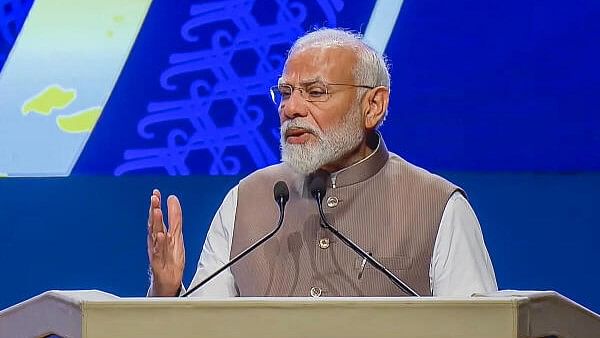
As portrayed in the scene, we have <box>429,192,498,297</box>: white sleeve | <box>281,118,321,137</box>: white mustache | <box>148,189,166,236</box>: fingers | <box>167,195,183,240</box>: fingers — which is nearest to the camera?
<box>148,189,166,236</box>: fingers

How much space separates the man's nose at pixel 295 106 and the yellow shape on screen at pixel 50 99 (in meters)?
0.86

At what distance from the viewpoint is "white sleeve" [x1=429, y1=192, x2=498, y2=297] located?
8.46 feet

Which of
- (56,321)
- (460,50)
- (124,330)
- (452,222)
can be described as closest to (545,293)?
(124,330)

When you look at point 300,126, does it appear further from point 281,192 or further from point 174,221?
point 174,221

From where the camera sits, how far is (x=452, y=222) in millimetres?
2676

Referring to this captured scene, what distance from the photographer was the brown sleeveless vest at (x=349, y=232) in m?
2.63

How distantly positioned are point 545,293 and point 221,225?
1.27m

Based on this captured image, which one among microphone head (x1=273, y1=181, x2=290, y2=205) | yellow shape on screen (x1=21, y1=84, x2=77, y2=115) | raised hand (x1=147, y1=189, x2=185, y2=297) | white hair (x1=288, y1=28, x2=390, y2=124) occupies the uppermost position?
yellow shape on screen (x1=21, y1=84, x2=77, y2=115)

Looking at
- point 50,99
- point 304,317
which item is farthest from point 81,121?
point 304,317

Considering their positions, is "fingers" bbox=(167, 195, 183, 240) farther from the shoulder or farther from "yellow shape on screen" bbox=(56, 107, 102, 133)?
"yellow shape on screen" bbox=(56, 107, 102, 133)

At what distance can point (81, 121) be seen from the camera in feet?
10.7

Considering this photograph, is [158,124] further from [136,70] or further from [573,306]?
[573,306]

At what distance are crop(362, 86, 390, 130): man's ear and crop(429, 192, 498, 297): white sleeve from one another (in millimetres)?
287

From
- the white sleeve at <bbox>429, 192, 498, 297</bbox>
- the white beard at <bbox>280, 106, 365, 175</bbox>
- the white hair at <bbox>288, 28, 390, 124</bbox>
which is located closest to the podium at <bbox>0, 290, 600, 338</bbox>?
the white sleeve at <bbox>429, 192, 498, 297</bbox>
